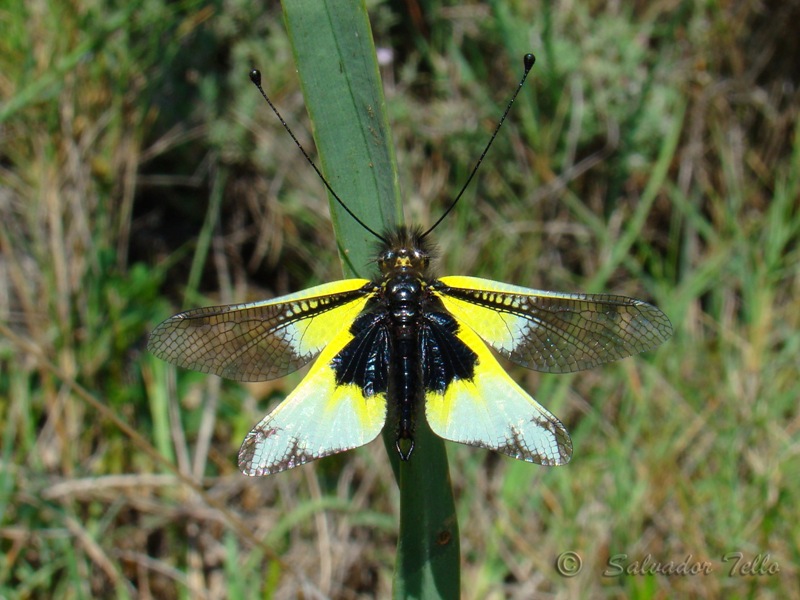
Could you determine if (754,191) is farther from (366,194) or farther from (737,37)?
(366,194)

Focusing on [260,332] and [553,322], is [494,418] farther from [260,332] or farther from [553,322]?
[260,332]

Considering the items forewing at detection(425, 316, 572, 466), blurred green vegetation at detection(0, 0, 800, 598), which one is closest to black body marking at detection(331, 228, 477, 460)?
forewing at detection(425, 316, 572, 466)

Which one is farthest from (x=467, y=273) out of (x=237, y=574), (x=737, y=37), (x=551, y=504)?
(x=737, y=37)

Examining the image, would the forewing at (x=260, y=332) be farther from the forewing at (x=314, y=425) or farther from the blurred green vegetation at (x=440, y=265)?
the blurred green vegetation at (x=440, y=265)

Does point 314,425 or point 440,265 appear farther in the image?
point 440,265

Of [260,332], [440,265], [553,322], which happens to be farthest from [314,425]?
[440,265]

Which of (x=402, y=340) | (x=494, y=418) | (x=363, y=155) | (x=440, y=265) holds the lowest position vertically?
(x=494, y=418)

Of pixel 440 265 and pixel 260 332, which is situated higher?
pixel 440 265

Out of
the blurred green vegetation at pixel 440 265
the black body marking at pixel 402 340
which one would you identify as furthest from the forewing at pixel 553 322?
the blurred green vegetation at pixel 440 265
